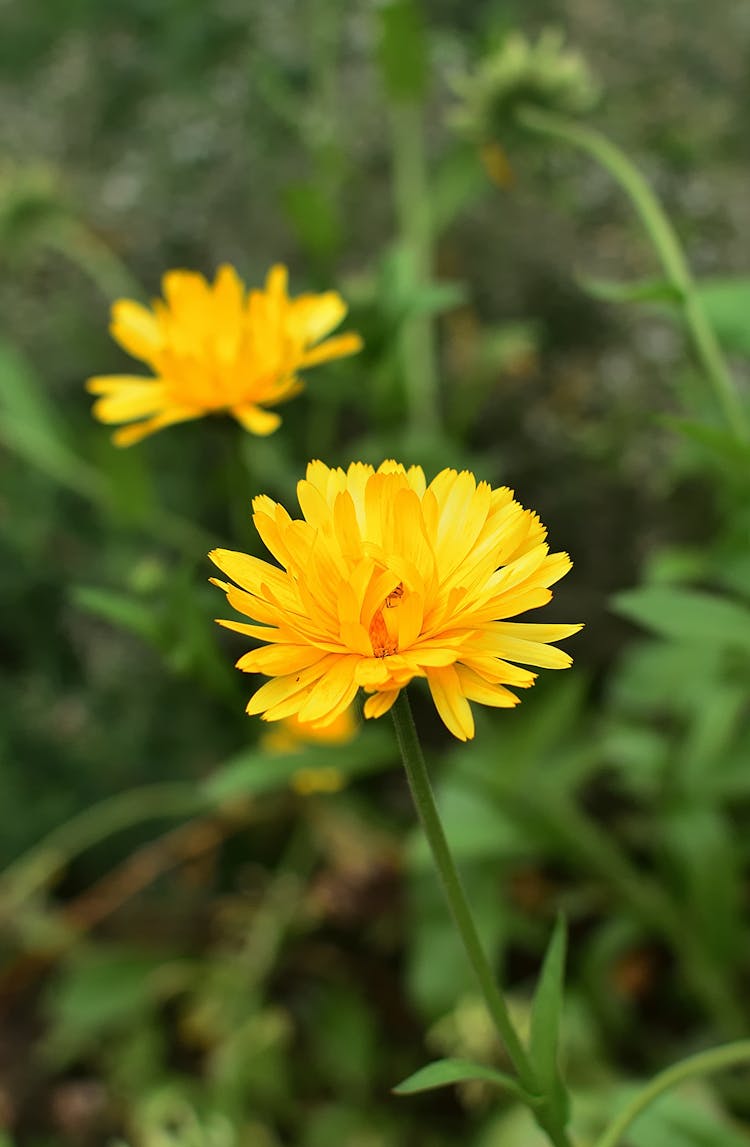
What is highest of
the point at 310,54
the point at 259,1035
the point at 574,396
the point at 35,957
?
the point at 310,54

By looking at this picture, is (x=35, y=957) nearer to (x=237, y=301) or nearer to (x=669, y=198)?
(x=237, y=301)

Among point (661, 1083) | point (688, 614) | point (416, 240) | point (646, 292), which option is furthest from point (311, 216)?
point (661, 1083)

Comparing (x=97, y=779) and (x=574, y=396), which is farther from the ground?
(x=574, y=396)

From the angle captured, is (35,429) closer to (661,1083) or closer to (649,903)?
(649,903)

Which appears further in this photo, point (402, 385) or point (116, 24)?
point (116, 24)

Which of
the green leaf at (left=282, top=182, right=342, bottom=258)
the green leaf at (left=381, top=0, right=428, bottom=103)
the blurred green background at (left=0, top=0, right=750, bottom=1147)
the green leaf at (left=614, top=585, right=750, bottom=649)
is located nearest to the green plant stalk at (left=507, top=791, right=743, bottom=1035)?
the blurred green background at (left=0, top=0, right=750, bottom=1147)

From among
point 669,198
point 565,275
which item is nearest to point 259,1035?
point 565,275

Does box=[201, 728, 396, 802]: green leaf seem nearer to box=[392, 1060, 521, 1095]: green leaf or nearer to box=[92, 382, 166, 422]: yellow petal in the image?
box=[92, 382, 166, 422]: yellow petal
